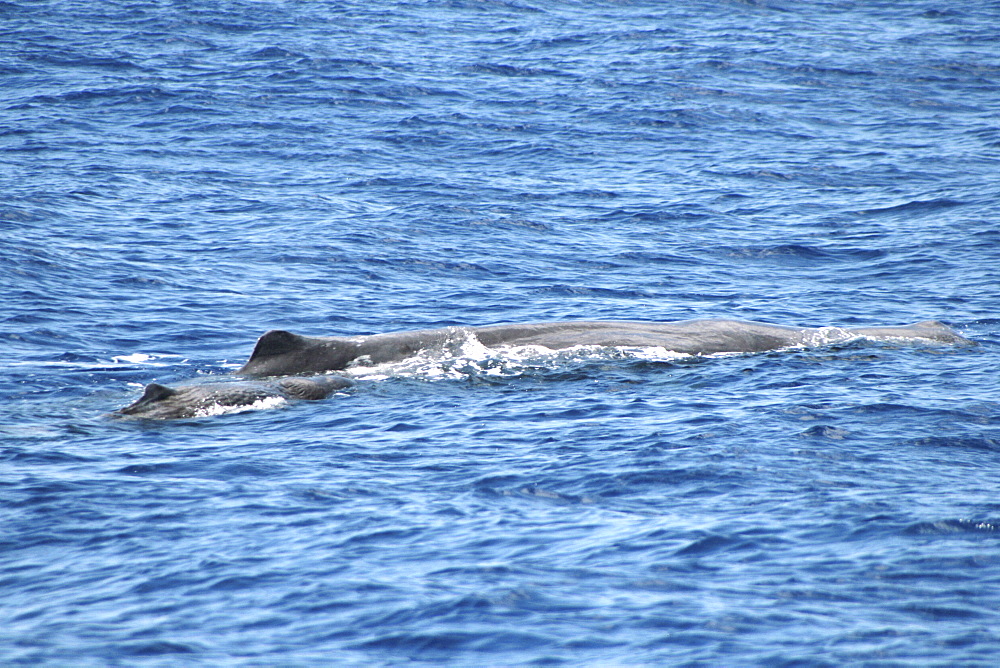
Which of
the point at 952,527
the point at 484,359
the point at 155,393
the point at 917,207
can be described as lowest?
the point at 917,207

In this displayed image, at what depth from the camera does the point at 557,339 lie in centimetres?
1628

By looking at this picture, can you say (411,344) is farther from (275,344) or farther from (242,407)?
(242,407)

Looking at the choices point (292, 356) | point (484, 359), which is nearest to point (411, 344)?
point (484, 359)

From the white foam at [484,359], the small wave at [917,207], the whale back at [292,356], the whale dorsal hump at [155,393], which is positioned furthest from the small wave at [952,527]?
the small wave at [917,207]

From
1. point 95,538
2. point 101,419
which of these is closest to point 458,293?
point 101,419

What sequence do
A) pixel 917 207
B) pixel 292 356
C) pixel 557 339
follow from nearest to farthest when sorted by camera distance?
pixel 292 356
pixel 557 339
pixel 917 207

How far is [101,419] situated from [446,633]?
6.70 meters

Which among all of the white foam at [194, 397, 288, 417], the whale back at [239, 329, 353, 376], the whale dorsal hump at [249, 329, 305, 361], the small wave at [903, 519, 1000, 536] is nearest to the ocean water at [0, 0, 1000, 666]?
the small wave at [903, 519, 1000, 536]

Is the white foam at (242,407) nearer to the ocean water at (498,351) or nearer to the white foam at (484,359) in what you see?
the ocean water at (498,351)

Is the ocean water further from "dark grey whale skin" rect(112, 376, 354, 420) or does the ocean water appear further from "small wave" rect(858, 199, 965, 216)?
"dark grey whale skin" rect(112, 376, 354, 420)

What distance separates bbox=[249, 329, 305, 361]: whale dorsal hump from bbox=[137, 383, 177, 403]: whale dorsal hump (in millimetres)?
1648

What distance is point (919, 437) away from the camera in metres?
12.5

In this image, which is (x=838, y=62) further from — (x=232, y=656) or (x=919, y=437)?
(x=232, y=656)

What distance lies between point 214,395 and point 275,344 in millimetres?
1376
